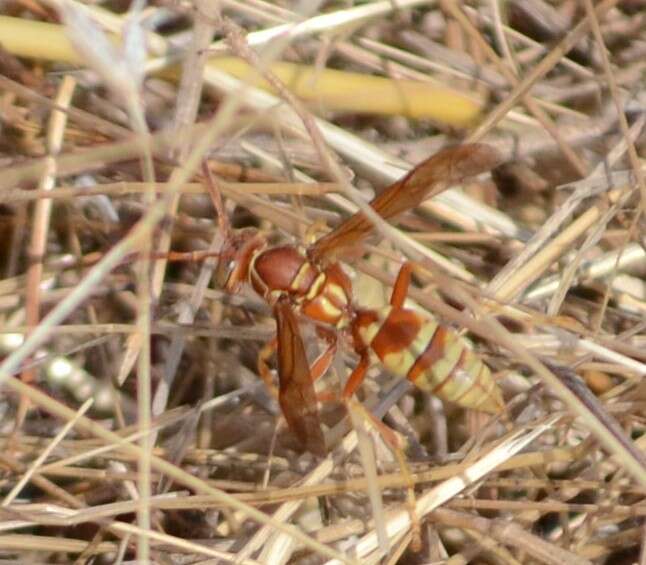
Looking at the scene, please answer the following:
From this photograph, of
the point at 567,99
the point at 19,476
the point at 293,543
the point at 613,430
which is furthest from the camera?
the point at 567,99

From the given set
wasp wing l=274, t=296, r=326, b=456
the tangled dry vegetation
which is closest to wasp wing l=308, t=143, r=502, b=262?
the tangled dry vegetation

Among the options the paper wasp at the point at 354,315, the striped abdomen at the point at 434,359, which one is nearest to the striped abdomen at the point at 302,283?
the paper wasp at the point at 354,315

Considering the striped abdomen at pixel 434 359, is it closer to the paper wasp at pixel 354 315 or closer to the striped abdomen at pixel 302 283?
the paper wasp at pixel 354 315

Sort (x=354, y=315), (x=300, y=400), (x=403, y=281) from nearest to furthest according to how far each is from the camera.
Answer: (x=300, y=400) → (x=403, y=281) → (x=354, y=315)

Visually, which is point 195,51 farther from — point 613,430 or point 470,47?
point 613,430

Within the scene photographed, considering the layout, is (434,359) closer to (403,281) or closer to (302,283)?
(403,281)

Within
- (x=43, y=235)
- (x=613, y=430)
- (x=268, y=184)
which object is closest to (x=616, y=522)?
(x=613, y=430)

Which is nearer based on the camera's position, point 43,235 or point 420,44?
point 43,235

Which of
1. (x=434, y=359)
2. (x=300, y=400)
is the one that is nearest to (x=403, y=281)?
(x=434, y=359)
